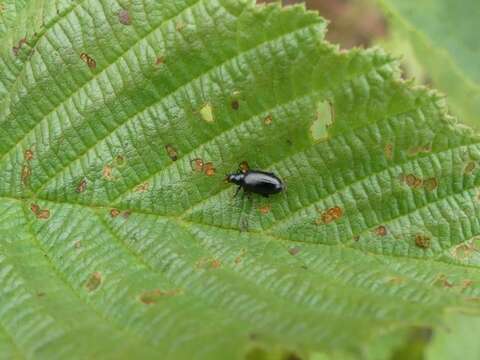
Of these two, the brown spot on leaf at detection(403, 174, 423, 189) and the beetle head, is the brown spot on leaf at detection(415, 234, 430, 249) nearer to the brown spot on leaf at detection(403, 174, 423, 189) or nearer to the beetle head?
the brown spot on leaf at detection(403, 174, 423, 189)

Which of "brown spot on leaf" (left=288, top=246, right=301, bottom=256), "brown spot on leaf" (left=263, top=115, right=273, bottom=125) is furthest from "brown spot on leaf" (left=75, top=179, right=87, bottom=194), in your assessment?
"brown spot on leaf" (left=288, top=246, right=301, bottom=256)

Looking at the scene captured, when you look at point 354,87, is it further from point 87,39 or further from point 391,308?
point 87,39

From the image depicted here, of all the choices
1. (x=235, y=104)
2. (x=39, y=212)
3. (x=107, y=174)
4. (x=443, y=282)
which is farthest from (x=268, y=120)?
(x=39, y=212)

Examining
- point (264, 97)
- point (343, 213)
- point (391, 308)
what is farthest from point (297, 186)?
point (391, 308)

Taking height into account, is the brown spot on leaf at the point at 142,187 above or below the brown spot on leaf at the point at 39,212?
above

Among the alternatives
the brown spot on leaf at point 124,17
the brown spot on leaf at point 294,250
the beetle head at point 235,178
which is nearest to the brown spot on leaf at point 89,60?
the brown spot on leaf at point 124,17

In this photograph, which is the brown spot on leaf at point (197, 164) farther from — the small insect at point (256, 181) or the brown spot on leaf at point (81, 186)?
the brown spot on leaf at point (81, 186)
